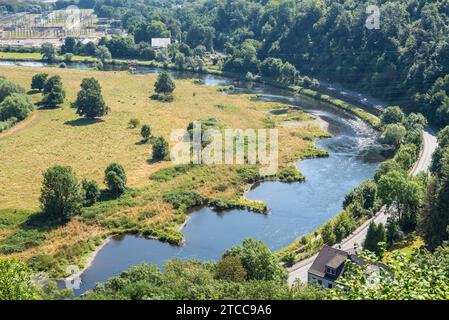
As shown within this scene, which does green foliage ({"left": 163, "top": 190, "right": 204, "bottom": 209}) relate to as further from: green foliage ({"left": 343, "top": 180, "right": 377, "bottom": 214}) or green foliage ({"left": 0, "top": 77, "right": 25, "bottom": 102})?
green foliage ({"left": 0, "top": 77, "right": 25, "bottom": 102})

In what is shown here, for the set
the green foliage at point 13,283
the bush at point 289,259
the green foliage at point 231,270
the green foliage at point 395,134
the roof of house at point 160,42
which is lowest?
the bush at point 289,259

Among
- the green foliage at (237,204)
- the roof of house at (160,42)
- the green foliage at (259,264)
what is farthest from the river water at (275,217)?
the roof of house at (160,42)

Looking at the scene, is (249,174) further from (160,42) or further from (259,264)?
(160,42)

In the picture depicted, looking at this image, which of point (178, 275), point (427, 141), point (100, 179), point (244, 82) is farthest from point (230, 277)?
point (244, 82)

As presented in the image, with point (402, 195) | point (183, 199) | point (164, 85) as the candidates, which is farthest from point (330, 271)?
point (164, 85)

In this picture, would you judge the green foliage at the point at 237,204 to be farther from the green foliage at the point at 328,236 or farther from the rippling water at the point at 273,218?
the green foliage at the point at 328,236
